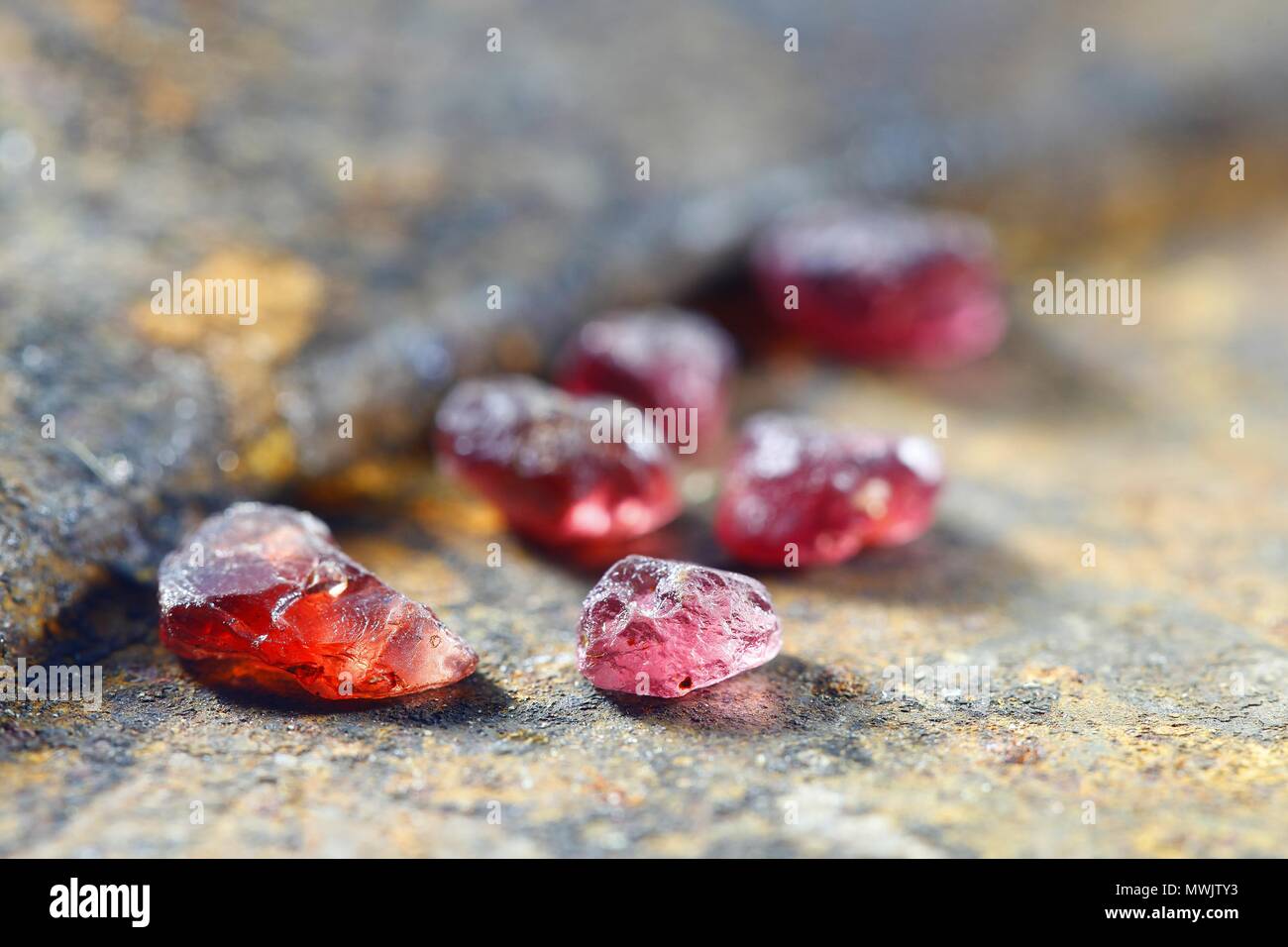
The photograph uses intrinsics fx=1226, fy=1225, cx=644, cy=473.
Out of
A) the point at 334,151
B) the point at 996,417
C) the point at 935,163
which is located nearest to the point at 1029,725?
the point at 996,417

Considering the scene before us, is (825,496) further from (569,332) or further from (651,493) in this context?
(569,332)

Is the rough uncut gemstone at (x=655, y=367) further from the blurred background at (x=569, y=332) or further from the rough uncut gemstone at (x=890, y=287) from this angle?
the rough uncut gemstone at (x=890, y=287)

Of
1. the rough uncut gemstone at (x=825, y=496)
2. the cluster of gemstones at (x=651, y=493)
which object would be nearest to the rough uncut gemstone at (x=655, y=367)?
the cluster of gemstones at (x=651, y=493)

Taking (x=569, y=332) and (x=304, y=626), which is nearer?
(x=304, y=626)

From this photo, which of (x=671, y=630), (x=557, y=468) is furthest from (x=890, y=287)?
(x=671, y=630)

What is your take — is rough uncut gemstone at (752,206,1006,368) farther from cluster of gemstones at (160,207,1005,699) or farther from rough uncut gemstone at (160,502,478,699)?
rough uncut gemstone at (160,502,478,699)

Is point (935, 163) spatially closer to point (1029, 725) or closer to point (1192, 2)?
point (1192, 2)
